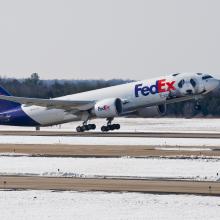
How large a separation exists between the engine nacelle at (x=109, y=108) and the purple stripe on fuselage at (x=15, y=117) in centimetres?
691

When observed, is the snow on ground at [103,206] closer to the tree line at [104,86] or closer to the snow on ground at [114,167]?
the snow on ground at [114,167]

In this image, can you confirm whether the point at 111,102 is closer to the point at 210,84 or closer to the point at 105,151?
the point at 210,84

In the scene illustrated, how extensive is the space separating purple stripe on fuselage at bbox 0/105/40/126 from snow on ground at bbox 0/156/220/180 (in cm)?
3089

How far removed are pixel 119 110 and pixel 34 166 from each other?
102 feet

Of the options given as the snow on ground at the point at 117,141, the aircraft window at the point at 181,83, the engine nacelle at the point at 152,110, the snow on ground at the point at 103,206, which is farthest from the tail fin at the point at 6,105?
the snow on ground at the point at 103,206

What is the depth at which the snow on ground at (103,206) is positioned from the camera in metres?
22.7

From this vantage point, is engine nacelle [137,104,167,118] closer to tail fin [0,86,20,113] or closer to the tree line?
tail fin [0,86,20,113]

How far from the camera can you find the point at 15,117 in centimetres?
7325

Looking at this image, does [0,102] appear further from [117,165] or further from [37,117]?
[117,165]

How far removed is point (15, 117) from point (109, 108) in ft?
32.2

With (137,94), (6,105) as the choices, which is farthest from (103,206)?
(6,105)

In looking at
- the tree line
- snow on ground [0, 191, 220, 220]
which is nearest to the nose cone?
the tree line

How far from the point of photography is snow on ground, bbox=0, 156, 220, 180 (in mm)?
33688

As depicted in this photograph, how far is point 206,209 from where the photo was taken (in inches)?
937
